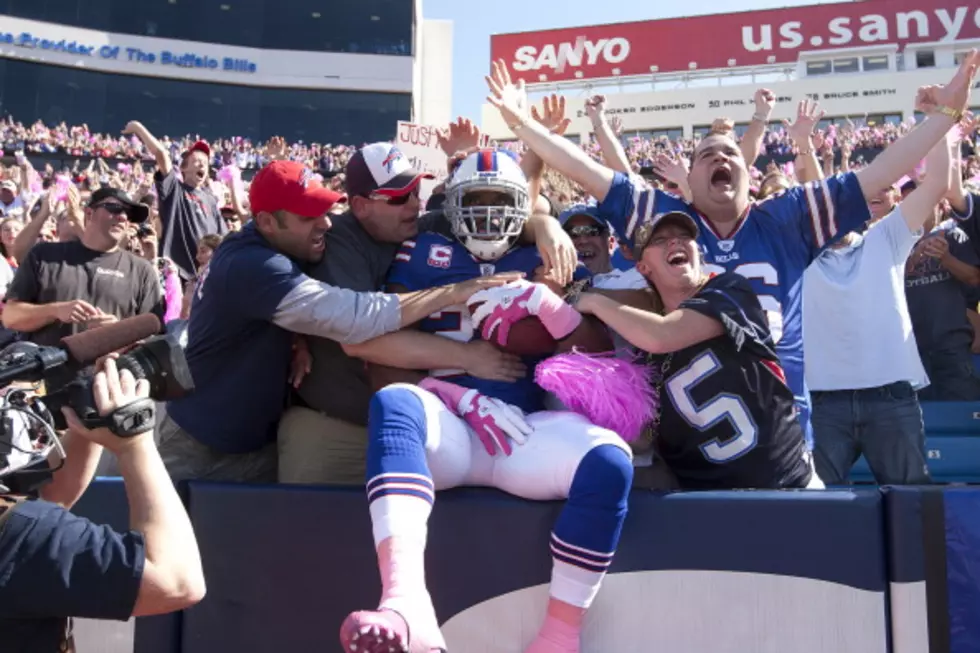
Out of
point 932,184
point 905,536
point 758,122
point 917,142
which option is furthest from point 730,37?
point 905,536

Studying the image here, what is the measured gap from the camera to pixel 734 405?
90.7 inches

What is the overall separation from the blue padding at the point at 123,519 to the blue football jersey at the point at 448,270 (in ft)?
3.08

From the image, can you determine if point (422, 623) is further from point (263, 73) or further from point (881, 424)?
point (263, 73)

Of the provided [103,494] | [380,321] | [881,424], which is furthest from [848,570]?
[103,494]

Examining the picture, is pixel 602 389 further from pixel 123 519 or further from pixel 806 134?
pixel 806 134

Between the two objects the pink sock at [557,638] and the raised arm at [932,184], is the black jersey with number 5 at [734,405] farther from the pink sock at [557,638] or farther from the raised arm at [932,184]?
the raised arm at [932,184]

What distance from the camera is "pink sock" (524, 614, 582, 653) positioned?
1992 mm

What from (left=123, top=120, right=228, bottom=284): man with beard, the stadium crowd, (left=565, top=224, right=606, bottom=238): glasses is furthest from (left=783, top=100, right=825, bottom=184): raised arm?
(left=123, top=120, right=228, bottom=284): man with beard

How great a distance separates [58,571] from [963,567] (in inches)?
81.6

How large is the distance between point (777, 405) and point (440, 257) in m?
1.16

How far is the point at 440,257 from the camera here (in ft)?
8.91

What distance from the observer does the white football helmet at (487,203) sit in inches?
101

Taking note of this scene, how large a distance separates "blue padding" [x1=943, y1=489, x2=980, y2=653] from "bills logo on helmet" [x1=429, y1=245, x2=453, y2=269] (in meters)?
1.59

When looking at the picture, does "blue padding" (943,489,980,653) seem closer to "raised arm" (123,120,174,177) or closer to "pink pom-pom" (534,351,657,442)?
"pink pom-pom" (534,351,657,442)
